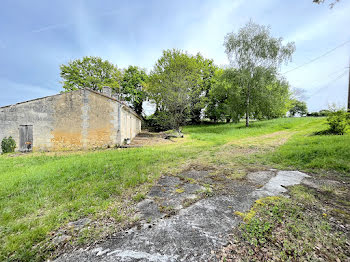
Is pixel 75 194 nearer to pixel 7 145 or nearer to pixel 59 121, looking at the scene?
pixel 59 121

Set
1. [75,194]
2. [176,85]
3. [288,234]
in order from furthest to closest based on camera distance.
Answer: [176,85], [75,194], [288,234]

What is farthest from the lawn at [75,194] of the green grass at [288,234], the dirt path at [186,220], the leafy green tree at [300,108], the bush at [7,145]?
the leafy green tree at [300,108]

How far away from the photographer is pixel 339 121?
884 centimetres

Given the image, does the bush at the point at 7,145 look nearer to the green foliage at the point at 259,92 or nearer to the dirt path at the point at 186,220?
the dirt path at the point at 186,220

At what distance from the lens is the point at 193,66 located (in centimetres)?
1880

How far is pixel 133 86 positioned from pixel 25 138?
2133 cm

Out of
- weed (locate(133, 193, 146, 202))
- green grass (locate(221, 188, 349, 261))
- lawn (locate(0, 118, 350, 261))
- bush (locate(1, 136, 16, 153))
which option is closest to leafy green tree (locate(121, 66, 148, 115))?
bush (locate(1, 136, 16, 153))

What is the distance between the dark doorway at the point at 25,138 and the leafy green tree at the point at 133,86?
19.8 metres

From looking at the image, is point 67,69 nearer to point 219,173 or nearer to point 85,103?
point 85,103

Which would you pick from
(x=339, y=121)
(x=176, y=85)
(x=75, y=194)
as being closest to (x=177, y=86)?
(x=176, y=85)

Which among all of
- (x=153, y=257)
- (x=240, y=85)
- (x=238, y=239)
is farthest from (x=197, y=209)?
(x=240, y=85)

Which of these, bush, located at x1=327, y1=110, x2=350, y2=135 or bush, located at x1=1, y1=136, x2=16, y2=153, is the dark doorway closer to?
bush, located at x1=1, y1=136, x2=16, y2=153

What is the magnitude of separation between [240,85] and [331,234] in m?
18.1

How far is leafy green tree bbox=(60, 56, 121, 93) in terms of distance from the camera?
27.2 m
